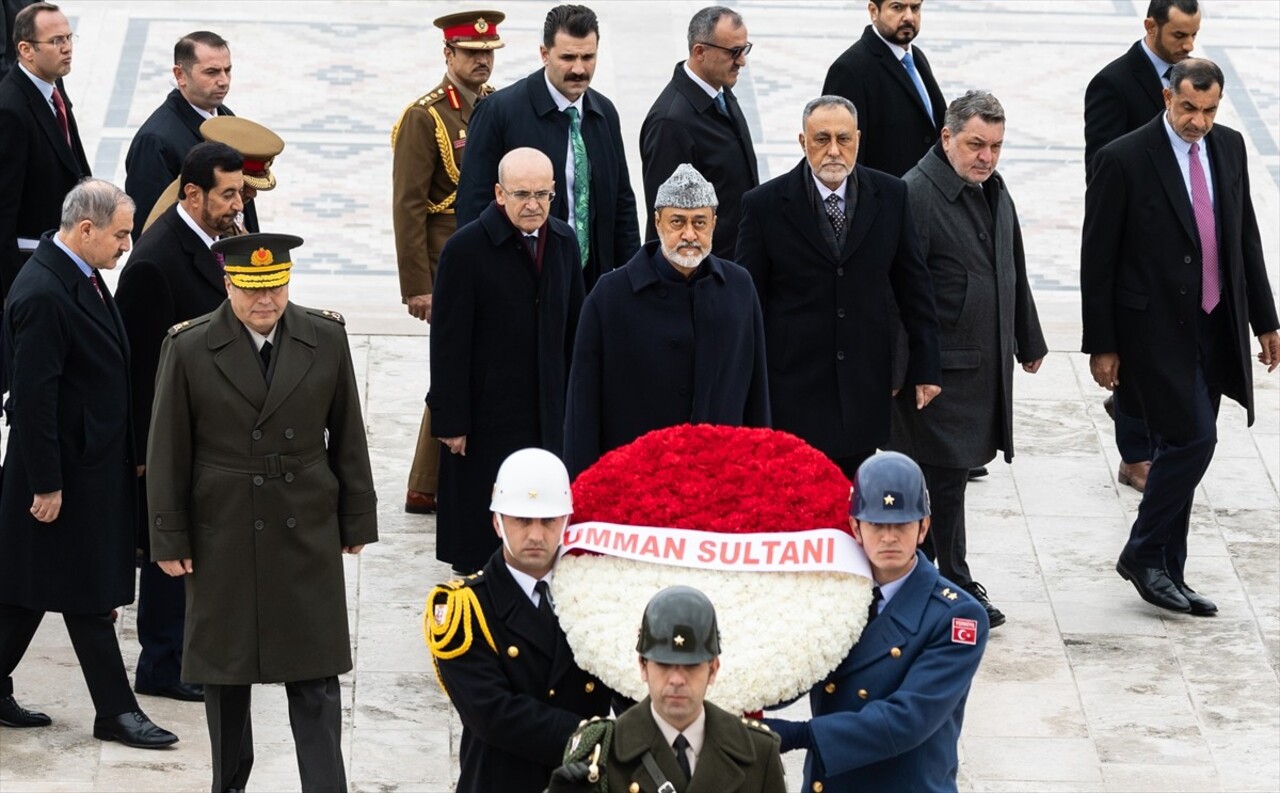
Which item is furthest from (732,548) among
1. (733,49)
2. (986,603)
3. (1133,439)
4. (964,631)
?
(1133,439)

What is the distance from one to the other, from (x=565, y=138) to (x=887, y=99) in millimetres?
1601

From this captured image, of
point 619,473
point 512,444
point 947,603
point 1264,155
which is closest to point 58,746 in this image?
point 512,444

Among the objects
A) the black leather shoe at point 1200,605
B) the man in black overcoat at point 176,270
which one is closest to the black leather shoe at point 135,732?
the man in black overcoat at point 176,270

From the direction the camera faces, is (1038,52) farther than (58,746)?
Yes

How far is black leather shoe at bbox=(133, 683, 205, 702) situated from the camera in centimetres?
828

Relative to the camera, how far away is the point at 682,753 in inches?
192

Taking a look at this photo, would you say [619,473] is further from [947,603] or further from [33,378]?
[33,378]

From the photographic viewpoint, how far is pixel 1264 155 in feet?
48.0

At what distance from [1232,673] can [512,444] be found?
284cm

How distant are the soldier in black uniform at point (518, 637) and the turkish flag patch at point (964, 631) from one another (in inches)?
33.6

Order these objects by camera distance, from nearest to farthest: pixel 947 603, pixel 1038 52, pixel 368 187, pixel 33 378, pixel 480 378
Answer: pixel 947 603 → pixel 33 378 → pixel 480 378 → pixel 368 187 → pixel 1038 52

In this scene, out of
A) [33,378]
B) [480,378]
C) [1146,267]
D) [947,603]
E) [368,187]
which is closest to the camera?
[947,603]

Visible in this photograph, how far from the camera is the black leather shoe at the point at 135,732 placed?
787 cm

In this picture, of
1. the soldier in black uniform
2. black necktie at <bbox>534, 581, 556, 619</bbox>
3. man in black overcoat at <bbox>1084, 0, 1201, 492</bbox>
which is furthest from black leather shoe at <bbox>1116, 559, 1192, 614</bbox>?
black necktie at <bbox>534, 581, 556, 619</bbox>
